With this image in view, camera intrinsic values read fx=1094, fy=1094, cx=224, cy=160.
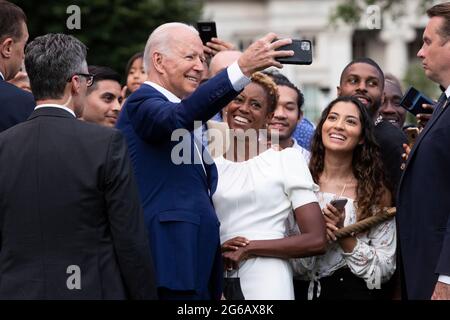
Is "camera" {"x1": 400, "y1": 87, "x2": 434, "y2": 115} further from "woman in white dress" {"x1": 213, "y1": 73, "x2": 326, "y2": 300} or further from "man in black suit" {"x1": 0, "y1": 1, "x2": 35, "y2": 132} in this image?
"man in black suit" {"x1": 0, "y1": 1, "x2": 35, "y2": 132}

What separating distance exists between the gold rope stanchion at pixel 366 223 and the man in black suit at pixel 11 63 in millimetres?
2094

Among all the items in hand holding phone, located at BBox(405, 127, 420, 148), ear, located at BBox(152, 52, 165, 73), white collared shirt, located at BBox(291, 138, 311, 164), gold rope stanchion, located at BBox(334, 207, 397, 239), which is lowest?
gold rope stanchion, located at BBox(334, 207, 397, 239)

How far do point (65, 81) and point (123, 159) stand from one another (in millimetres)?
535

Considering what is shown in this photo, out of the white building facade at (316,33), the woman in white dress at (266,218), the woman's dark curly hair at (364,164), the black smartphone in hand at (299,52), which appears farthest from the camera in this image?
the white building facade at (316,33)

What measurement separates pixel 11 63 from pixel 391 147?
2.62 meters

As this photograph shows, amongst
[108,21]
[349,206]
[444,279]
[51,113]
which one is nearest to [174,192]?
[51,113]

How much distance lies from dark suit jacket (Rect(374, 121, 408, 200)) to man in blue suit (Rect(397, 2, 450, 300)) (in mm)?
984

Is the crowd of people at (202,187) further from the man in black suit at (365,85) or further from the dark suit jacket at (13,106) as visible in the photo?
the man in black suit at (365,85)

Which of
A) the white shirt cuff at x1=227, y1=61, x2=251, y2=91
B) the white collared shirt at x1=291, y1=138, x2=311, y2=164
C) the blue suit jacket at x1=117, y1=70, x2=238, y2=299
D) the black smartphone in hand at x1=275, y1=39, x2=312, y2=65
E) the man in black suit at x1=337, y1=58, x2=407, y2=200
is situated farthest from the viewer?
the man in black suit at x1=337, y1=58, x2=407, y2=200

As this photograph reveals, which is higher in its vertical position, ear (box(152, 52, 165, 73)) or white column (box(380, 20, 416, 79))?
ear (box(152, 52, 165, 73))

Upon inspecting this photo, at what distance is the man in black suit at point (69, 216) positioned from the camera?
547 centimetres

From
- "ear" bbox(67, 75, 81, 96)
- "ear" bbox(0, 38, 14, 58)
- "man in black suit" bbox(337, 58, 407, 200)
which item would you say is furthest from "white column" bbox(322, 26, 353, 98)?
"ear" bbox(67, 75, 81, 96)

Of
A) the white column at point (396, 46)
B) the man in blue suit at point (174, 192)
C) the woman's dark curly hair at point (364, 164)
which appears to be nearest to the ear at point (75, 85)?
the man in blue suit at point (174, 192)

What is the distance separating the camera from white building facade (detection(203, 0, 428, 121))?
7131 cm
